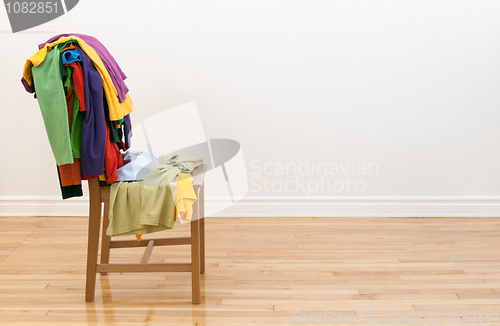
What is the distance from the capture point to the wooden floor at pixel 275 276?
1.87 metres

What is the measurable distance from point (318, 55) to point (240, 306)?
1.72 m

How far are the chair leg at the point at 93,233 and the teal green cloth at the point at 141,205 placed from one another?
0.08 metres

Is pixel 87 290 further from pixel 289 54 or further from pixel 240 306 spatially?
pixel 289 54

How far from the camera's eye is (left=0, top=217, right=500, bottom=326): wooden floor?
1865mm

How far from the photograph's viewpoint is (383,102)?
3.00 meters

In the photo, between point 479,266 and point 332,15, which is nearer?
point 479,266

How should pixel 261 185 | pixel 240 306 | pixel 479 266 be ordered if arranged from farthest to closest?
1. pixel 261 185
2. pixel 479 266
3. pixel 240 306

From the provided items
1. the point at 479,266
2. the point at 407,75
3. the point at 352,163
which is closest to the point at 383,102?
the point at 407,75

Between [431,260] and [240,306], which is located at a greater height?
[240,306]

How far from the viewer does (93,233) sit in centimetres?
189

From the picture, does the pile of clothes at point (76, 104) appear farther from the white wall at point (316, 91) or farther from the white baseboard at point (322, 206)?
the white baseboard at point (322, 206)

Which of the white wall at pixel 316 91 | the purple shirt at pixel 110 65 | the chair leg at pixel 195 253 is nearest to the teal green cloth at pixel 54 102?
the purple shirt at pixel 110 65

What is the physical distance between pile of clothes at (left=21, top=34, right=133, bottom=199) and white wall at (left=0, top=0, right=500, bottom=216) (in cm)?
118

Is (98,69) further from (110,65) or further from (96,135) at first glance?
(96,135)
